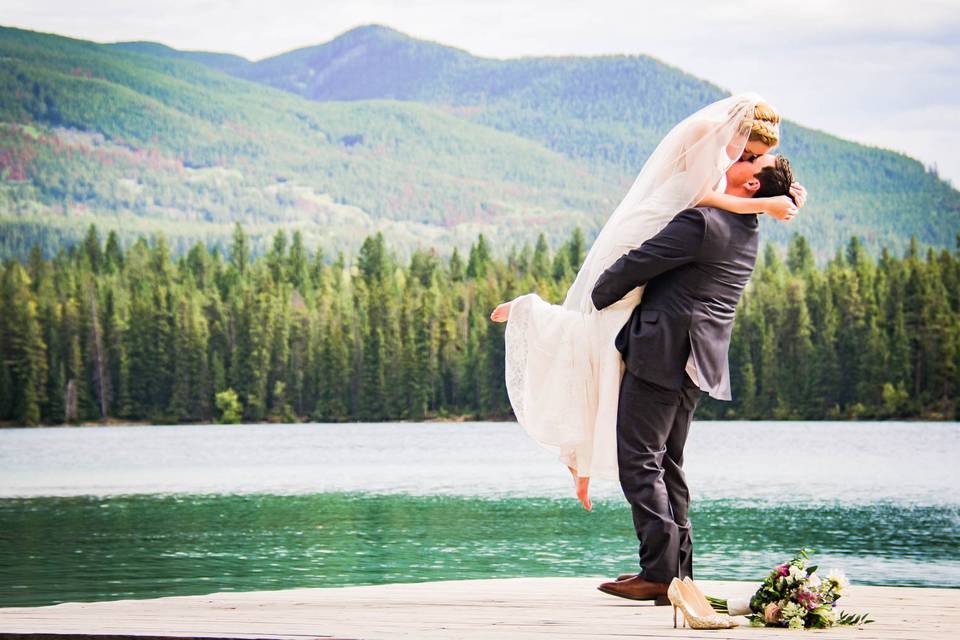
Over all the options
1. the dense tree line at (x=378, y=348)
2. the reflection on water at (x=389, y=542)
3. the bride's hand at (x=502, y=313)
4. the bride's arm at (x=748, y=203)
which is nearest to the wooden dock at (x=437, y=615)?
the bride's hand at (x=502, y=313)

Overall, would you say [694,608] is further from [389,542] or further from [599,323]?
[389,542]

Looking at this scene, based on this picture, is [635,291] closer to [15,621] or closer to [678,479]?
[678,479]

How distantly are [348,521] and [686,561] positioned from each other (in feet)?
56.4

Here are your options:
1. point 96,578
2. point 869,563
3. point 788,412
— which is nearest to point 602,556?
point 869,563

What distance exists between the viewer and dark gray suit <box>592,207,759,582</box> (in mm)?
5875

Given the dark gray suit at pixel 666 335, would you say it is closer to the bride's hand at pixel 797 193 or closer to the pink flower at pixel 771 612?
the bride's hand at pixel 797 193

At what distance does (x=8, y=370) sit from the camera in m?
94.9

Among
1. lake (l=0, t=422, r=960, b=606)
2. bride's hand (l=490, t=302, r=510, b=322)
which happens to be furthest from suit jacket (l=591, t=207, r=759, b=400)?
lake (l=0, t=422, r=960, b=606)

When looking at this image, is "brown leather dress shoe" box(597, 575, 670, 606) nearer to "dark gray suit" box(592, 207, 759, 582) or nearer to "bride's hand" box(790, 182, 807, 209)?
"dark gray suit" box(592, 207, 759, 582)

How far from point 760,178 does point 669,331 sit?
787mm

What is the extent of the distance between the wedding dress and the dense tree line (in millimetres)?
77676

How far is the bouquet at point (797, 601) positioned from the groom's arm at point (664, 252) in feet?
4.20

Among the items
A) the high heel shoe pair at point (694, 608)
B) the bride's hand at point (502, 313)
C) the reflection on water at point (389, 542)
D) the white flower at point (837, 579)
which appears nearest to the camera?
the high heel shoe pair at point (694, 608)

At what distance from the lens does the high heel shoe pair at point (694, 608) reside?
5277 millimetres
